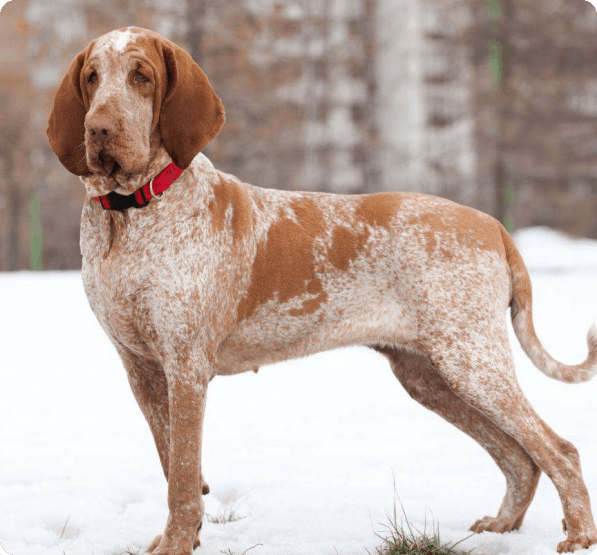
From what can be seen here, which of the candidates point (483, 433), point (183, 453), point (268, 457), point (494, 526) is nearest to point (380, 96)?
point (268, 457)

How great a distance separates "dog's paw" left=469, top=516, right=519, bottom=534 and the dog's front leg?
1355 mm

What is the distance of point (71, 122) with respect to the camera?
124 inches

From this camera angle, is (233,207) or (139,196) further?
(233,207)

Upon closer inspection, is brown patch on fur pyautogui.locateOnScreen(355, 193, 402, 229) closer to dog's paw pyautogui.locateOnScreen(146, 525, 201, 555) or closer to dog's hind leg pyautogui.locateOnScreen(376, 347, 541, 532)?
dog's hind leg pyautogui.locateOnScreen(376, 347, 541, 532)

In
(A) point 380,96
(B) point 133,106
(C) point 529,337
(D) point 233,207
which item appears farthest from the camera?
(A) point 380,96

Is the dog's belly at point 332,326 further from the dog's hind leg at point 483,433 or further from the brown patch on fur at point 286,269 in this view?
the dog's hind leg at point 483,433

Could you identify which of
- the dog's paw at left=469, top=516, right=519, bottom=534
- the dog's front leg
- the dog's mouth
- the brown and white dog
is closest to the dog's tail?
the brown and white dog

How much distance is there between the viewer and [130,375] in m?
3.48

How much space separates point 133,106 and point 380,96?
1270 centimetres

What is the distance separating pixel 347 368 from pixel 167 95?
3857 mm

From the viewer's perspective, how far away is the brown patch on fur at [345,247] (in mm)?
3582

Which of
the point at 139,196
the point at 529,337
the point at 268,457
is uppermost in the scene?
the point at 139,196

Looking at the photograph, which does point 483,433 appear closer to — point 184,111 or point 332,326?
point 332,326

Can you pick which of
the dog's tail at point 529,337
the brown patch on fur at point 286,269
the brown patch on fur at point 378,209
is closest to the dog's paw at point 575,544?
the dog's tail at point 529,337
